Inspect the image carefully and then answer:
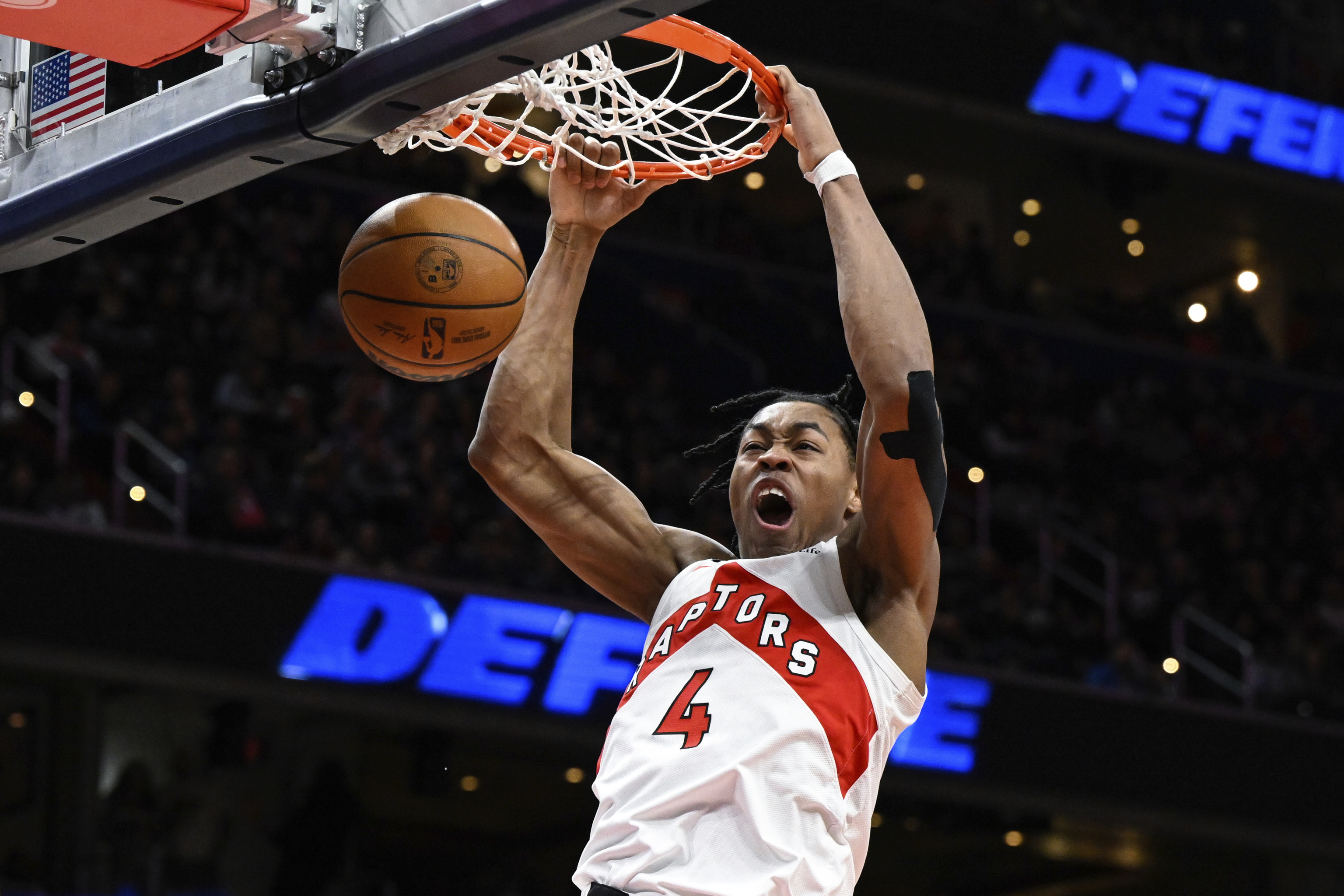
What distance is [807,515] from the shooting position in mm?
3777

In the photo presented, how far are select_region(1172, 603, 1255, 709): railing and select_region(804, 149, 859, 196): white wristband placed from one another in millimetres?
10649

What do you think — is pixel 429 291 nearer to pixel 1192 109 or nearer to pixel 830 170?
pixel 830 170

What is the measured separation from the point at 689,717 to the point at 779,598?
1.07 feet

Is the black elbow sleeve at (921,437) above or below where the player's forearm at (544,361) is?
above

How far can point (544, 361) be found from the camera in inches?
162

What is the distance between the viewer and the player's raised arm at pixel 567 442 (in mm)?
3930

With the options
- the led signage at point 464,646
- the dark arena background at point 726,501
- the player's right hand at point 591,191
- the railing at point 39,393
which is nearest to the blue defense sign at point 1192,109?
the dark arena background at point 726,501

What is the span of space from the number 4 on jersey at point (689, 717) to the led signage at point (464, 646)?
730 cm

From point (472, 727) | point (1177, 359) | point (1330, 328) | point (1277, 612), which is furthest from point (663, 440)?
point (1330, 328)

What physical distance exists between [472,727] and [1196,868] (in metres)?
8.71

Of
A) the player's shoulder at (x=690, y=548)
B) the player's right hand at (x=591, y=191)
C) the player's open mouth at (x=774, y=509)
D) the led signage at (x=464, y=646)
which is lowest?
the led signage at (x=464, y=646)

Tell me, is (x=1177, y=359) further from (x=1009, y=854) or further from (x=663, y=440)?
(x=663, y=440)

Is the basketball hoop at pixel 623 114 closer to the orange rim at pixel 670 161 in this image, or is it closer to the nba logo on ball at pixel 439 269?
the orange rim at pixel 670 161

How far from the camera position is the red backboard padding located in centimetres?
315
